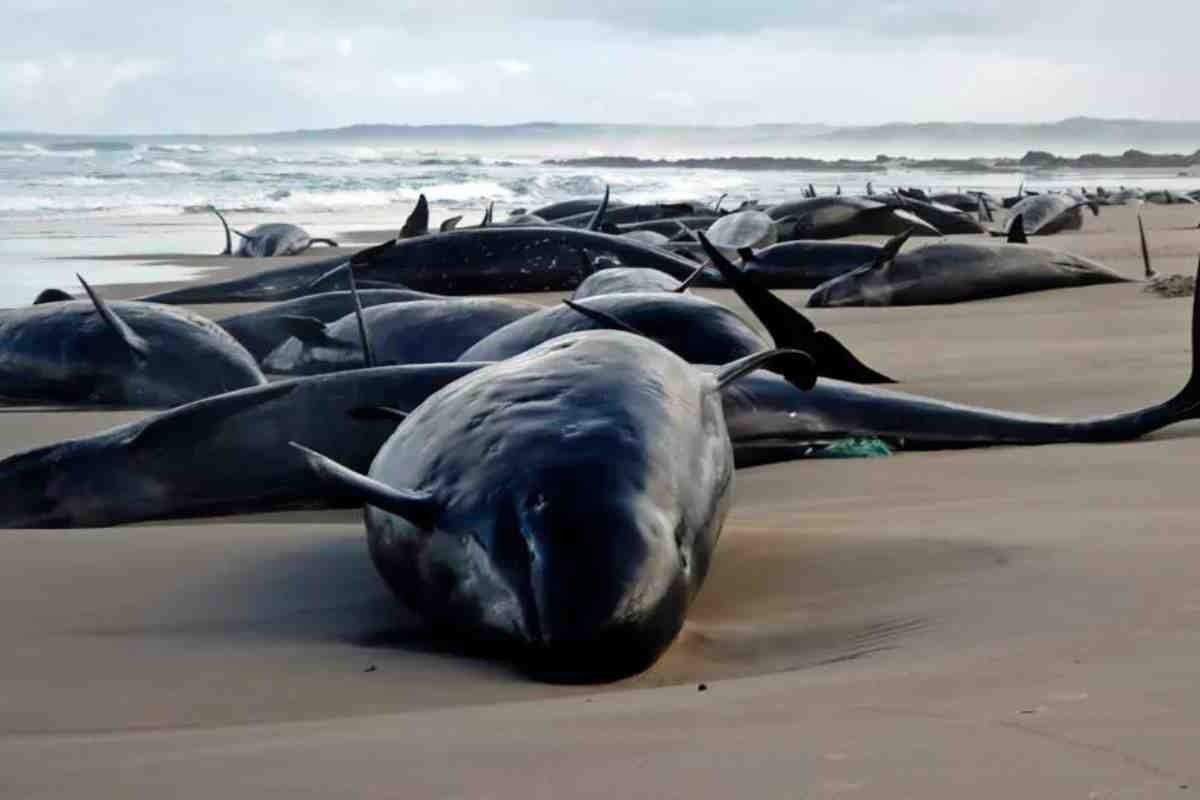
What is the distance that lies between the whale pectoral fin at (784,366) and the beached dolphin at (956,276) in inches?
246

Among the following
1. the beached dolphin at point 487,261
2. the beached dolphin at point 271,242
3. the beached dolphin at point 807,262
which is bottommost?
the beached dolphin at point 271,242

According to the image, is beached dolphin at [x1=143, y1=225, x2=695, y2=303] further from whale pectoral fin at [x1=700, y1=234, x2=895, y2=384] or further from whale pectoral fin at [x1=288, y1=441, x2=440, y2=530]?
whale pectoral fin at [x1=288, y1=441, x2=440, y2=530]

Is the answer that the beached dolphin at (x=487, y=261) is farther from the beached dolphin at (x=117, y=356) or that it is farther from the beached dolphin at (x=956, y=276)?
the beached dolphin at (x=117, y=356)

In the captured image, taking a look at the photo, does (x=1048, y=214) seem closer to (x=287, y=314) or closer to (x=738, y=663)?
(x=287, y=314)

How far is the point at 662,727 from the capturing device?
202 cm

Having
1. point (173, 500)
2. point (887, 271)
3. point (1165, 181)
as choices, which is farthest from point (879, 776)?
point (1165, 181)

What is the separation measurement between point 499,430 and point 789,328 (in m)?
2.56

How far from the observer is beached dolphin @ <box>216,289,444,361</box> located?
303 inches

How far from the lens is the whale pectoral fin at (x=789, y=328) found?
534 centimetres

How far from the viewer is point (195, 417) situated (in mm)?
4516

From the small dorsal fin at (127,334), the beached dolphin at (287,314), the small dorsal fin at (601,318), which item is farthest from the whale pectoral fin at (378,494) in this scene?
the beached dolphin at (287,314)

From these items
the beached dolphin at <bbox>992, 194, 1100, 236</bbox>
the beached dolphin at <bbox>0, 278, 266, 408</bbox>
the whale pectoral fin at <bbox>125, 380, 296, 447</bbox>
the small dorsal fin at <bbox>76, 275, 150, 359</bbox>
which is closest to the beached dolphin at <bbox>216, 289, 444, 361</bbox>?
the beached dolphin at <bbox>0, 278, 266, 408</bbox>

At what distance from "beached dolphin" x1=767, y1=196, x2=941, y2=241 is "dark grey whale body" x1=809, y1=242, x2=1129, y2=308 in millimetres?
6127

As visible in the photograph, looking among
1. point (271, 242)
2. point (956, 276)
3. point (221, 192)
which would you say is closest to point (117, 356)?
point (956, 276)
